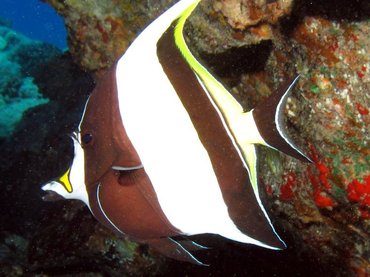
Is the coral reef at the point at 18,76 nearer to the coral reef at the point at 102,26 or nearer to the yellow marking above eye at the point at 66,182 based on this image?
the coral reef at the point at 102,26

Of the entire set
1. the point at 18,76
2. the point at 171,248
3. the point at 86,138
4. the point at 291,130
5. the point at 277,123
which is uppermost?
the point at 277,123

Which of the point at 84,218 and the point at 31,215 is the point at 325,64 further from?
the point at 31,215

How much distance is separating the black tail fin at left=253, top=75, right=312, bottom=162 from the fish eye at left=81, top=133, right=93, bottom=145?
543 mm

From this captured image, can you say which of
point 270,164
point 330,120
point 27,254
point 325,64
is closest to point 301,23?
point 325,64

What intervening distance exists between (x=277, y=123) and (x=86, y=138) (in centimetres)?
62

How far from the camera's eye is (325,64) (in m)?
2.37

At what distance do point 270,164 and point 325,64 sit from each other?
884mm

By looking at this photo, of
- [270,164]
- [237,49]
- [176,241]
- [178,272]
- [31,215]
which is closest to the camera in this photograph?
[176,241]

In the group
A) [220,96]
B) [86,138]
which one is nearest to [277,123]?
[220,96]

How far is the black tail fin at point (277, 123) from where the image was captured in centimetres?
106

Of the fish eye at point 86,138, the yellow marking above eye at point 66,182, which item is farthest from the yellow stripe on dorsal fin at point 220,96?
the yellow marking above eye at point 66,182

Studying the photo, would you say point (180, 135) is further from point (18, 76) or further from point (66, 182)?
point (18, 76)

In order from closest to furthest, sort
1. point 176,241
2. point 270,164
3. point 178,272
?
point 176,241, point 270,164, point 178,272

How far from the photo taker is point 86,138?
4.12ft
